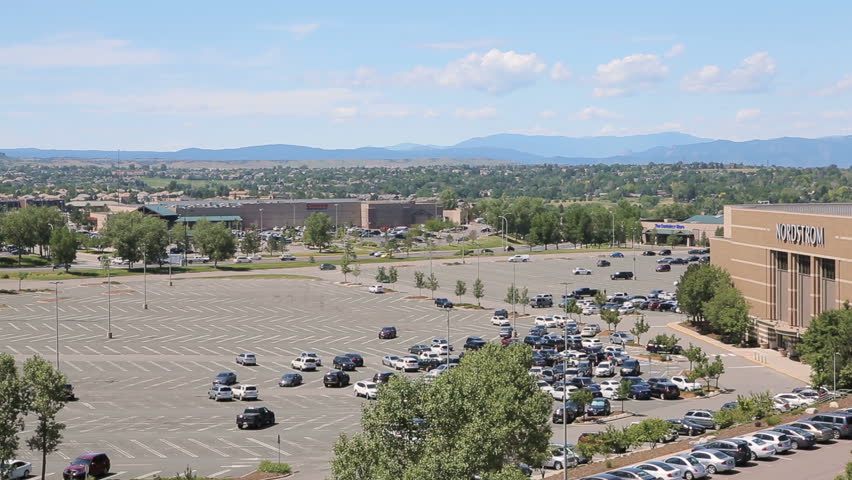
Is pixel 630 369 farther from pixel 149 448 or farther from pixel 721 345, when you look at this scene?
pixel 149 448

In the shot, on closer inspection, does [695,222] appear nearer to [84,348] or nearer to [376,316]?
[376,316]

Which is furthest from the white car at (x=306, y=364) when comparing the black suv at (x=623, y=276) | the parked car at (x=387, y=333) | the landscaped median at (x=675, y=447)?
the black suv at (x=623, y=276)

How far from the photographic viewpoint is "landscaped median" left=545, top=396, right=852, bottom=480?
1566 inches

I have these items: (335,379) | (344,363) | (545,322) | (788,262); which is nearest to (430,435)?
(335,379)

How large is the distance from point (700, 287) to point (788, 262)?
12.0 meters

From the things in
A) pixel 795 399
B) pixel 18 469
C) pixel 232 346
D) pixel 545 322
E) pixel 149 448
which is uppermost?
pixel 18 469

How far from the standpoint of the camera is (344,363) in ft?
221

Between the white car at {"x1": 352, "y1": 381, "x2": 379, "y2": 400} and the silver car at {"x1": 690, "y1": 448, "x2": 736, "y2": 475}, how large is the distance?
22408mm

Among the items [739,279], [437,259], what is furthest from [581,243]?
[739,279]

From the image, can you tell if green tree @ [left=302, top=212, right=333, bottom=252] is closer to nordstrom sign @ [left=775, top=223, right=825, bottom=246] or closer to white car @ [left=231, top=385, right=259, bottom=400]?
nordstrom sign @ [left=775, top=223, right=825, bottom=246]

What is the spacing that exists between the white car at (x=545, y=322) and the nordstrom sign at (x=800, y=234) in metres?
22.3

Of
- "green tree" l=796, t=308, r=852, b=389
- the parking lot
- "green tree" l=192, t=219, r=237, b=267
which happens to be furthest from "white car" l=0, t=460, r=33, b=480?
"green tree" l=192, t=219, r=237, b=267

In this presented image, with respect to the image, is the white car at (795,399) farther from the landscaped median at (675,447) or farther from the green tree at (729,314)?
the green tree at (729,314)

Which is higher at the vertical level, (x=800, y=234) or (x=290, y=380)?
(x=800, y=234)
